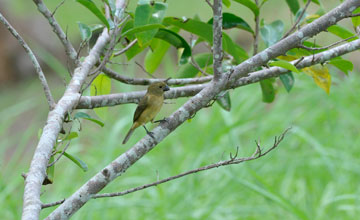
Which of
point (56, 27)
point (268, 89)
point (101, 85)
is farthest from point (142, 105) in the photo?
point (268, 89)

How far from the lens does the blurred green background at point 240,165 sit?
3793 millimetres

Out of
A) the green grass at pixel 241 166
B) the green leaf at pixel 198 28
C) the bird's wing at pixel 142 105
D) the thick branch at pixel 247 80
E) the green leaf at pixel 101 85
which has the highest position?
the green leaf at pixel 198 28

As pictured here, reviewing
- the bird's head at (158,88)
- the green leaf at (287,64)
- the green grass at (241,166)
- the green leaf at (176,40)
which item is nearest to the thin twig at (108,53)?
the green leaf at (176,40)

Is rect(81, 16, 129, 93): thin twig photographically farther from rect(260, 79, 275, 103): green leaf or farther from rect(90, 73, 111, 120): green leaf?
rect(260, 79, 275, 103): green leaf

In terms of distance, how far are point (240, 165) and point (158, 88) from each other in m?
1.97

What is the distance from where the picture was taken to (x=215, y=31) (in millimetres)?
1655

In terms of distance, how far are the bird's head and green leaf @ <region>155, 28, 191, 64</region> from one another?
0.16 metres

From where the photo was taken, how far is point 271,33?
94.0 inches

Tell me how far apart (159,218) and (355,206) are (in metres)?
1.32

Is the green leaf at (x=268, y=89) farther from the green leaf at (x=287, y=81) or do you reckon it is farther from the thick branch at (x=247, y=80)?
the thick branch at (x=247, y=80)

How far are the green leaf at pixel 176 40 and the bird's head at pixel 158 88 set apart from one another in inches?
6.3

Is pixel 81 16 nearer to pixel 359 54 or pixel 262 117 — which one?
pixel 359 54

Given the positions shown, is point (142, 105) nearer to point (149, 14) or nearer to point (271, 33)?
point (149, 14)

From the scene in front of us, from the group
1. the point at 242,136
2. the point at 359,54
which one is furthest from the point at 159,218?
the point at 359,54
